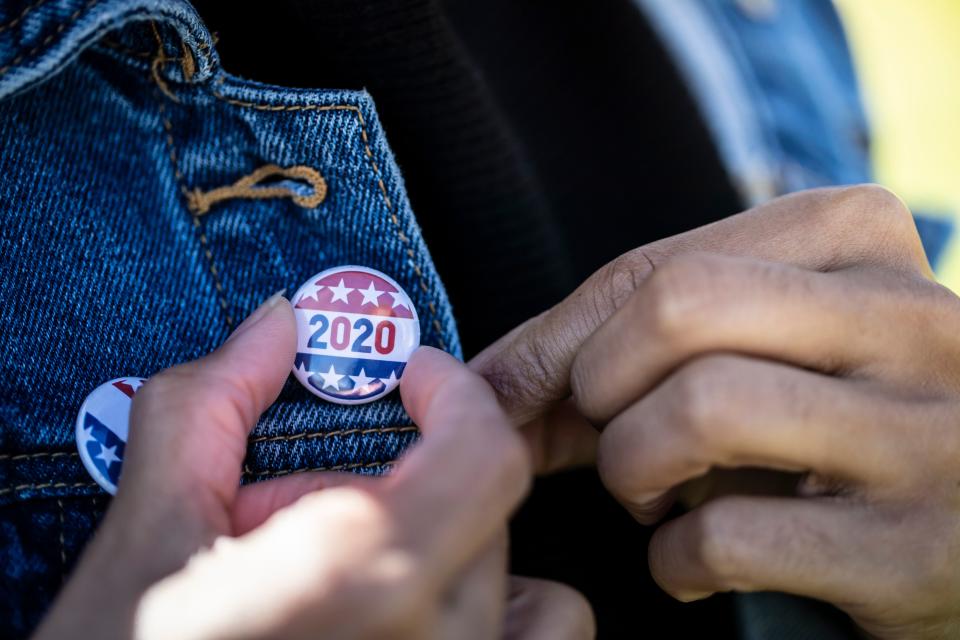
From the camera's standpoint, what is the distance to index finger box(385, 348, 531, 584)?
61 cm

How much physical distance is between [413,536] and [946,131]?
9.13 feet

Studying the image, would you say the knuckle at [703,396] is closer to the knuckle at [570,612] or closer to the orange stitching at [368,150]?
the knuckle at [570,612]

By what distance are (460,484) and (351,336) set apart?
0.39 metres

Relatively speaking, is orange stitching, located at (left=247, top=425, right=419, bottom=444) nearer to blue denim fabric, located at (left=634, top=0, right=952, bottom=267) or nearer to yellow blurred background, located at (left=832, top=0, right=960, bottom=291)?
blue denim fabric, located at (left=634, top=0, right=952, bottom=267)

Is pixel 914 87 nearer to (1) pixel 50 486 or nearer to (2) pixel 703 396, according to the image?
(2) pixel 703 396

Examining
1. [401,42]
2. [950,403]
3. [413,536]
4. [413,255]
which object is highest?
[401,42]

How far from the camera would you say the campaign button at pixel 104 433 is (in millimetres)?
866

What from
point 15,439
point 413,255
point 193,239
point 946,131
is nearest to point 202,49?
point 193,239

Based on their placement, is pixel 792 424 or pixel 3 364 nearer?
pixel 792 424

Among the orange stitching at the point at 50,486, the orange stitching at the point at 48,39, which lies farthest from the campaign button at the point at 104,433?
the orange stitching at the point at 48,39

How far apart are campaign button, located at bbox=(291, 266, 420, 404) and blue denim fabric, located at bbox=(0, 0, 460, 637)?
0.11 feet

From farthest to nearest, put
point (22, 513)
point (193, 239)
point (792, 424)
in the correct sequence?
point (193, 239), point (22, 513), point (792, 424)

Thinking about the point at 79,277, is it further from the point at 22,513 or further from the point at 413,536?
the point at 413,536

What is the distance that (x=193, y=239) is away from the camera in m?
0.98
